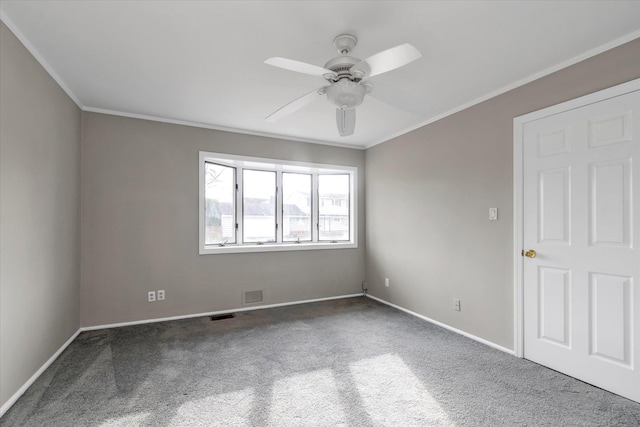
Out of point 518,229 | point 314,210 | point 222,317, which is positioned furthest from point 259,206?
point 518,229

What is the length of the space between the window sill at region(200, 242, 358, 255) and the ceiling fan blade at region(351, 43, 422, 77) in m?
2.92

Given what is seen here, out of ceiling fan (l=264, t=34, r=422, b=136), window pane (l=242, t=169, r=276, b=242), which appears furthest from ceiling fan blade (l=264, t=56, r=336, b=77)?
window pane (l=242, t=169, r=276, b=242)

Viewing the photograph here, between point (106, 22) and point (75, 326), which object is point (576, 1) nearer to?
point (106, 22)

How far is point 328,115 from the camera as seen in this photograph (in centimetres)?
355

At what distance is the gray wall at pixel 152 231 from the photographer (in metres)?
3.43

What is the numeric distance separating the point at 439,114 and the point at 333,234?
93.6 inches

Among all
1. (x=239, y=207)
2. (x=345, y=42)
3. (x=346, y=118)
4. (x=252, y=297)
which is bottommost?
(x=252, y=297)

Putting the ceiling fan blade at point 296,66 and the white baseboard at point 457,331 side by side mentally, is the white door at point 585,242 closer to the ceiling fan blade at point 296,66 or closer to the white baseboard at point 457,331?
the white baseboard at point 457,331

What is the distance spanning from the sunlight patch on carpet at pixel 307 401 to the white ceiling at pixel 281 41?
2.09 meters

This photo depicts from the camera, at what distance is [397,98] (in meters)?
2.08

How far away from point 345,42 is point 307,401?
2386mm

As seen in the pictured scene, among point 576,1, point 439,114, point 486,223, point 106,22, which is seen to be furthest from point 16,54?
point 486,223

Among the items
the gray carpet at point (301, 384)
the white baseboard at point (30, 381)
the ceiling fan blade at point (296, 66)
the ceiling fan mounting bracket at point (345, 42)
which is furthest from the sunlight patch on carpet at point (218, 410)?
the ceiling fan mounting bracket at point (345, 42)

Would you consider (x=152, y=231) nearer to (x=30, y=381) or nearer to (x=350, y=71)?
(x=30, y=381)
